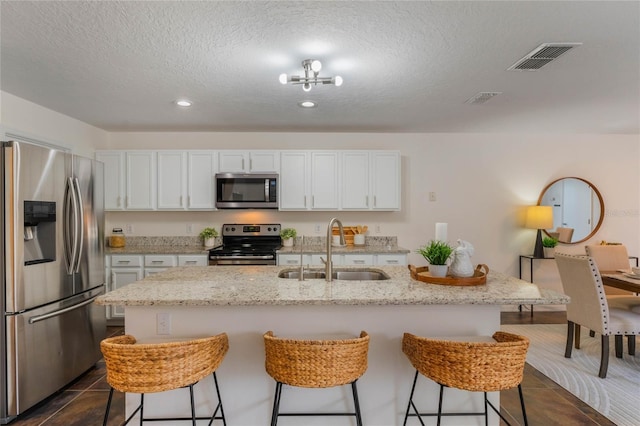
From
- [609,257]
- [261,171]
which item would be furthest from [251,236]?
[609,257]

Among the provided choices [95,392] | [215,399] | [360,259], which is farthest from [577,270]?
[95,392]

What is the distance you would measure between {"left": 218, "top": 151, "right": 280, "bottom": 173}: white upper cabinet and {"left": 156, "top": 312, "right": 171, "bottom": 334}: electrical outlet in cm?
258

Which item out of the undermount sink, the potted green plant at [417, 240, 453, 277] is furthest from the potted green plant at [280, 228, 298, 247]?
the potted green plant at [417, 240, 453, 277]

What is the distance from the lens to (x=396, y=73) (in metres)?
2.67

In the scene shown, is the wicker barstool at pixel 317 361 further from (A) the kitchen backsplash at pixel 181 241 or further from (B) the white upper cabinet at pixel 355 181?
(A) the kitchen backsplash at pixel 181 241

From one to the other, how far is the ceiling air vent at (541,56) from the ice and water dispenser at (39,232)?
3491mm

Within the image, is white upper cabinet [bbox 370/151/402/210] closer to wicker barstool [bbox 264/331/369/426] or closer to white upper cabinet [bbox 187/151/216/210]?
Answer: white upper cabinet [bbox 187/151/216/210]

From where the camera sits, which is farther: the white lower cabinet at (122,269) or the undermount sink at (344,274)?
the white lower cabinet at (122,269)

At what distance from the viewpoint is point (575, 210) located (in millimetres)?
4875

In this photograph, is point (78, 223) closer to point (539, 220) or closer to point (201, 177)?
point (201, 177)

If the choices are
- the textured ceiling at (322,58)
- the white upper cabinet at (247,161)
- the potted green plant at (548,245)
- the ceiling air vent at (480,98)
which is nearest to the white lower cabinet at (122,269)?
the white upper cabinet at (247,161)

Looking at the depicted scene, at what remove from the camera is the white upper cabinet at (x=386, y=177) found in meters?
4.35

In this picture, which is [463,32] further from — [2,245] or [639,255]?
[639,255]

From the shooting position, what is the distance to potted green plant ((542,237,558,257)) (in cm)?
464
